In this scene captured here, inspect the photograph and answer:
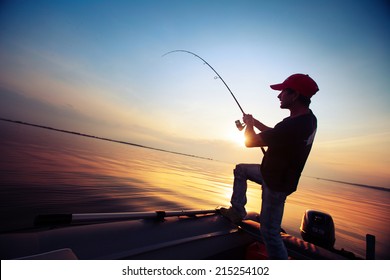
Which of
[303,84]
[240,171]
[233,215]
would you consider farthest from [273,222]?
[303,84]

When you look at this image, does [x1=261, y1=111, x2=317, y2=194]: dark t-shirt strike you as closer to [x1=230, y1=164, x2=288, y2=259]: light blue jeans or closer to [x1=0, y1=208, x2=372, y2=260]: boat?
[x1=230, y1=164, x2=288, y2=259]: light blue jeans

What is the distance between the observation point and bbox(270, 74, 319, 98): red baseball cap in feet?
7.79

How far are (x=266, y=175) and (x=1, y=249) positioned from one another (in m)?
2.60

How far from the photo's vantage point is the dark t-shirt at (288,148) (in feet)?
7.11

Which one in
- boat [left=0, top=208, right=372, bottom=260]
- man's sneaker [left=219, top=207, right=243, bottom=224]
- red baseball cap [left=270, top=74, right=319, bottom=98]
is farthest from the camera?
man's sneaker [left=219, top=207, right=243, bottom=224]

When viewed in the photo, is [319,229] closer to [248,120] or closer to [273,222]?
[273,222]

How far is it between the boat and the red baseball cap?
2.22m

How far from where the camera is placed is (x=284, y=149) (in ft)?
7.45

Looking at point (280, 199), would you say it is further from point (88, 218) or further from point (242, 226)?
point (88, 218)

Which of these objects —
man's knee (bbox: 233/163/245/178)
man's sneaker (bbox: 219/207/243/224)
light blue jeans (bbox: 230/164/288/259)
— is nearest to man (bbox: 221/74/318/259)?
light blue jeans (bbox: 230/164/288/259)
